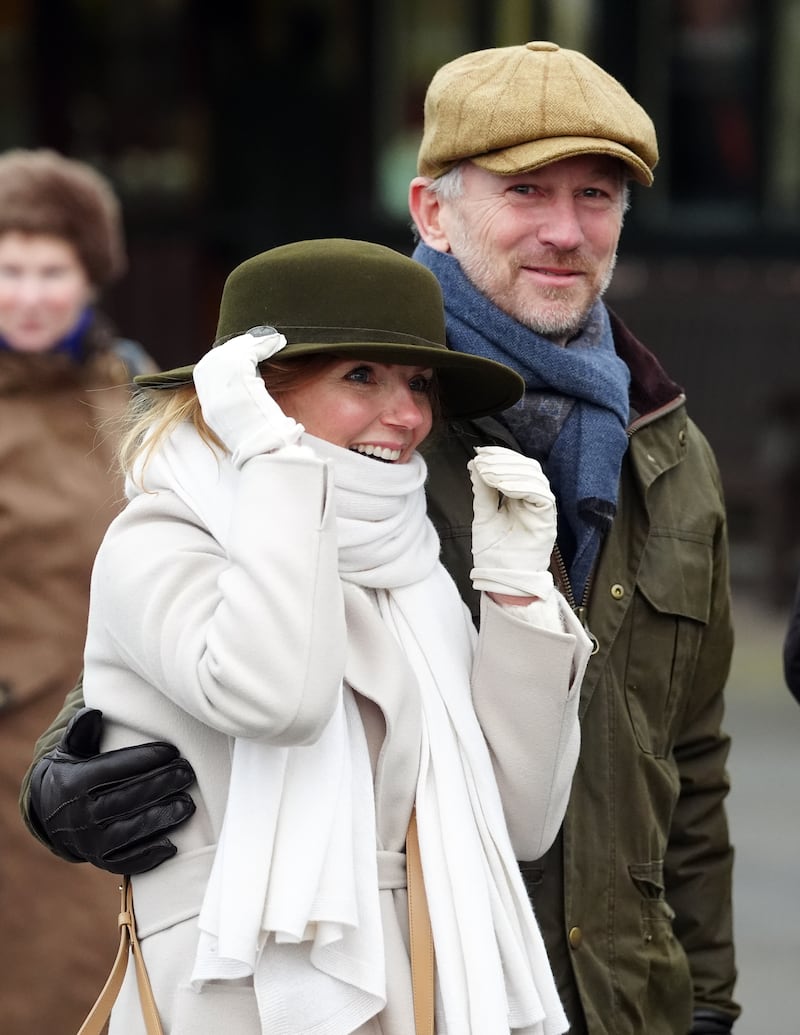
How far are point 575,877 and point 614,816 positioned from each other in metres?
0.13

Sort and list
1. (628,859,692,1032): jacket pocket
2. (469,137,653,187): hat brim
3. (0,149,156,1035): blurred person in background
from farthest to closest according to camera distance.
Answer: (0,149,156,1035): blurred person in background < (628,859,692,1032): jacket pocket < (469,137,653,187): hat brim

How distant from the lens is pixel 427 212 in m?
3.33

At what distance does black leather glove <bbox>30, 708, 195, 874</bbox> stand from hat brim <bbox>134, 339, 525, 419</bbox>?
1.60 feet

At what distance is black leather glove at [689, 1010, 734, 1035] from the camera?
344 centimetres

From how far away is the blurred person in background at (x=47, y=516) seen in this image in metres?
4.70

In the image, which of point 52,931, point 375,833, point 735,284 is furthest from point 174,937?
point 735,284

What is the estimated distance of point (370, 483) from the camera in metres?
2.70

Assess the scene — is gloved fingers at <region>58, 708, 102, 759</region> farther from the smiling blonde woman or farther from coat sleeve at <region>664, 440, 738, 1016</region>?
coat sleeve at <region>664, 440, 738, 1016</region>

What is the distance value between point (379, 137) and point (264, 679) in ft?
41.2

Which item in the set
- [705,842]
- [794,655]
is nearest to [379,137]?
[794,655]

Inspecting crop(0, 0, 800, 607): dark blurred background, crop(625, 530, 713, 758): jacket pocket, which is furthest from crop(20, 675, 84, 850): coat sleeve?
crop(0, 0, 800, 607): dark blurred background

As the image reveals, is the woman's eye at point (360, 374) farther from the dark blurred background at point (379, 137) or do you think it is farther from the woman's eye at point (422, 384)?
the dark blurred background at point (379, 137)

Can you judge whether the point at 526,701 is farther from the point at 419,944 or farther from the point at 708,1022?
the point at 708,1022

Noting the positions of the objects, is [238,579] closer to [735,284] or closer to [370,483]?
[370,483]
